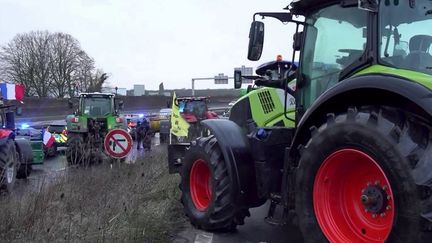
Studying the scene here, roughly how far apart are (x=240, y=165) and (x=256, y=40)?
154 cm

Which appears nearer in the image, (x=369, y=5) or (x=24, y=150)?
(x=369, y=5)

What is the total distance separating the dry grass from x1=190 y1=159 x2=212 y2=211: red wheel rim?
420mm

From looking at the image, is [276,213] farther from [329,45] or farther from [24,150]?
[24,150]

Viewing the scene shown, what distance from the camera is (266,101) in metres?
6.78

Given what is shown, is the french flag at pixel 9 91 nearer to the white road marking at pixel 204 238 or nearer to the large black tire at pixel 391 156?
the white road marking at pixel 204 238

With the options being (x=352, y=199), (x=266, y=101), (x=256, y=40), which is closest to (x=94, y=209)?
(x=266, y=101)

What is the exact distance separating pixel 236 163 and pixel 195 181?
4.30ft

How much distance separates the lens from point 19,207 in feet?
19.5

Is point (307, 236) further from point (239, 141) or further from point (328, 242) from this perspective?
point (239, 141)

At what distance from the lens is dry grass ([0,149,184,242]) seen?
5430 millimetres

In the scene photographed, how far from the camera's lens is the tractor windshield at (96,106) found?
2023 cm

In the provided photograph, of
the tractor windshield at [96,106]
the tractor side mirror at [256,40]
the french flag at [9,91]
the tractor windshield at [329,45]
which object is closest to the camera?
the tractor windshield at [329,45]

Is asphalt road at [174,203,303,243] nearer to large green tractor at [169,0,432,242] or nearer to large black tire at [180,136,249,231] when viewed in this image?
large black tire at [180,136,249,231]

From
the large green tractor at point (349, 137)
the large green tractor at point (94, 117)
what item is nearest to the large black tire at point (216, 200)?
the large green tractor at point (349, 137)
